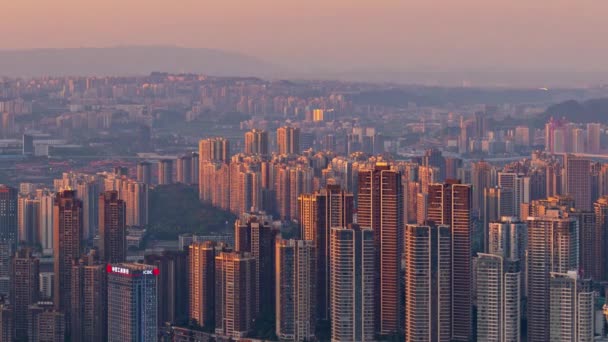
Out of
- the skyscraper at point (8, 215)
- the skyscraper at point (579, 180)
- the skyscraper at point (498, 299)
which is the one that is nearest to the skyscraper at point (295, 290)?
the skyscraper at point (498, 299)

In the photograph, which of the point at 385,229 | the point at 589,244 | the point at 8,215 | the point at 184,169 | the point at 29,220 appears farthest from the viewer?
the point at 184,169

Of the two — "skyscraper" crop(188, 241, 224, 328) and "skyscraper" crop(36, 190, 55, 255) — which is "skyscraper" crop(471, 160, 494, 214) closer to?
"skyscraper" crop(188, 241, 224, 328)

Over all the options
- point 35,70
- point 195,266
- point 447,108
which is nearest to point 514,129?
point 447,108

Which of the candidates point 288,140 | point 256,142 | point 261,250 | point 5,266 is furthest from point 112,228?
point 288,140

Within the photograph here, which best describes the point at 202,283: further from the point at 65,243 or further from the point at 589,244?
the point at 589,244

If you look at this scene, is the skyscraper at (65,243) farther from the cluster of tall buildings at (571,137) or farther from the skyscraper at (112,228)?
the cluster of tall buildings at (571,137)

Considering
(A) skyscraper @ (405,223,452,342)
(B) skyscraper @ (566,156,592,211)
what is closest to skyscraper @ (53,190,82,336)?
(A) skyscraper @ (405,223,452,342)
